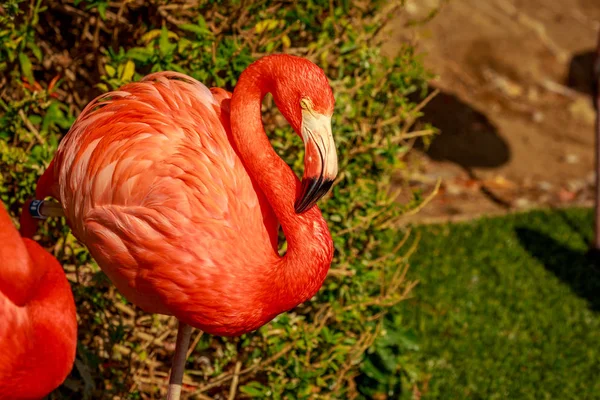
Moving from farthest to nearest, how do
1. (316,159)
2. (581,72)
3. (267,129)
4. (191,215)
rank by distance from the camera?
1. (581,72)
2. (267,129)
3. (191,215)
4. (316,159)

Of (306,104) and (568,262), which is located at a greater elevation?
(306,104)

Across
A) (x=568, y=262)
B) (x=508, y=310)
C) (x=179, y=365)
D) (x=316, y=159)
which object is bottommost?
(x=568, y=262)

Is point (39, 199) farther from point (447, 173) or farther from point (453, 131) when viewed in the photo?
point (453, 131)

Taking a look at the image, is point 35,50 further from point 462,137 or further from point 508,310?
point 462,137

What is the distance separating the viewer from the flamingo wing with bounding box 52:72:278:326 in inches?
82.2

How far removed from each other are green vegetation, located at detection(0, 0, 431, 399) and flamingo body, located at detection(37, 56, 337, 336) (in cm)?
56

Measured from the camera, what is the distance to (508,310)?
15.1 feet

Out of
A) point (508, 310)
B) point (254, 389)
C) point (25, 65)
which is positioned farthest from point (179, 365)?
point (508, 310)

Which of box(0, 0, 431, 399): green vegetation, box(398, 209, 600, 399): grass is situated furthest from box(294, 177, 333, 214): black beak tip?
box(398, 209, 600, 399): grass

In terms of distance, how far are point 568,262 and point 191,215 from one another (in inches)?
150

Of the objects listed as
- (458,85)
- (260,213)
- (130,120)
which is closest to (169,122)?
(130,120)

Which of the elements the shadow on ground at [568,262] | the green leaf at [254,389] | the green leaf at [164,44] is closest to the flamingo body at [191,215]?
the green leaf at [164,44]

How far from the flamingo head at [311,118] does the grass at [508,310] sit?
2.04 meters

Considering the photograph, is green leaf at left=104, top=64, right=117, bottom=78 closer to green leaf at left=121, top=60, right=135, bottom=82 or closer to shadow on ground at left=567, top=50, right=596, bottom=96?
green leaf at left=121, top=60, right=135, bottom=82
